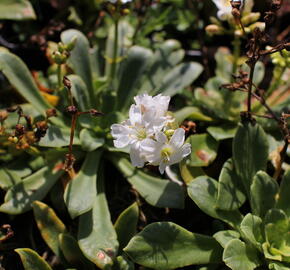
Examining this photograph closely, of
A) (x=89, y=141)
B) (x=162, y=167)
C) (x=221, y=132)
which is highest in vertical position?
(x=162, y=167)

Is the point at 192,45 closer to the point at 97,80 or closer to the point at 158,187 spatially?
the point at 97,80

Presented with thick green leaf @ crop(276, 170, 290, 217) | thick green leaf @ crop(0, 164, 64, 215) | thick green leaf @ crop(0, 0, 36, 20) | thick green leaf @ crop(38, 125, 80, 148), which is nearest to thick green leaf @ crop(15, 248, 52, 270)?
thick green leaf @ crop(0, 164, 64, 215)

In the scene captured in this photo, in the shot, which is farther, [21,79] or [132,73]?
[132,73]

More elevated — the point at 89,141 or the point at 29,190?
the point at 89,141

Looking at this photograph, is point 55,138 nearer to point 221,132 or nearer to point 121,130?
point 121,130

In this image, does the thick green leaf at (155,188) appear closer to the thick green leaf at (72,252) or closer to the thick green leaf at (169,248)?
the thick green leaf at (169,248)

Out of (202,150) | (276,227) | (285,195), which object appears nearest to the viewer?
(276,227)

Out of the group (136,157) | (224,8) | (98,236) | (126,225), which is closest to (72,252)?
(98,236)
